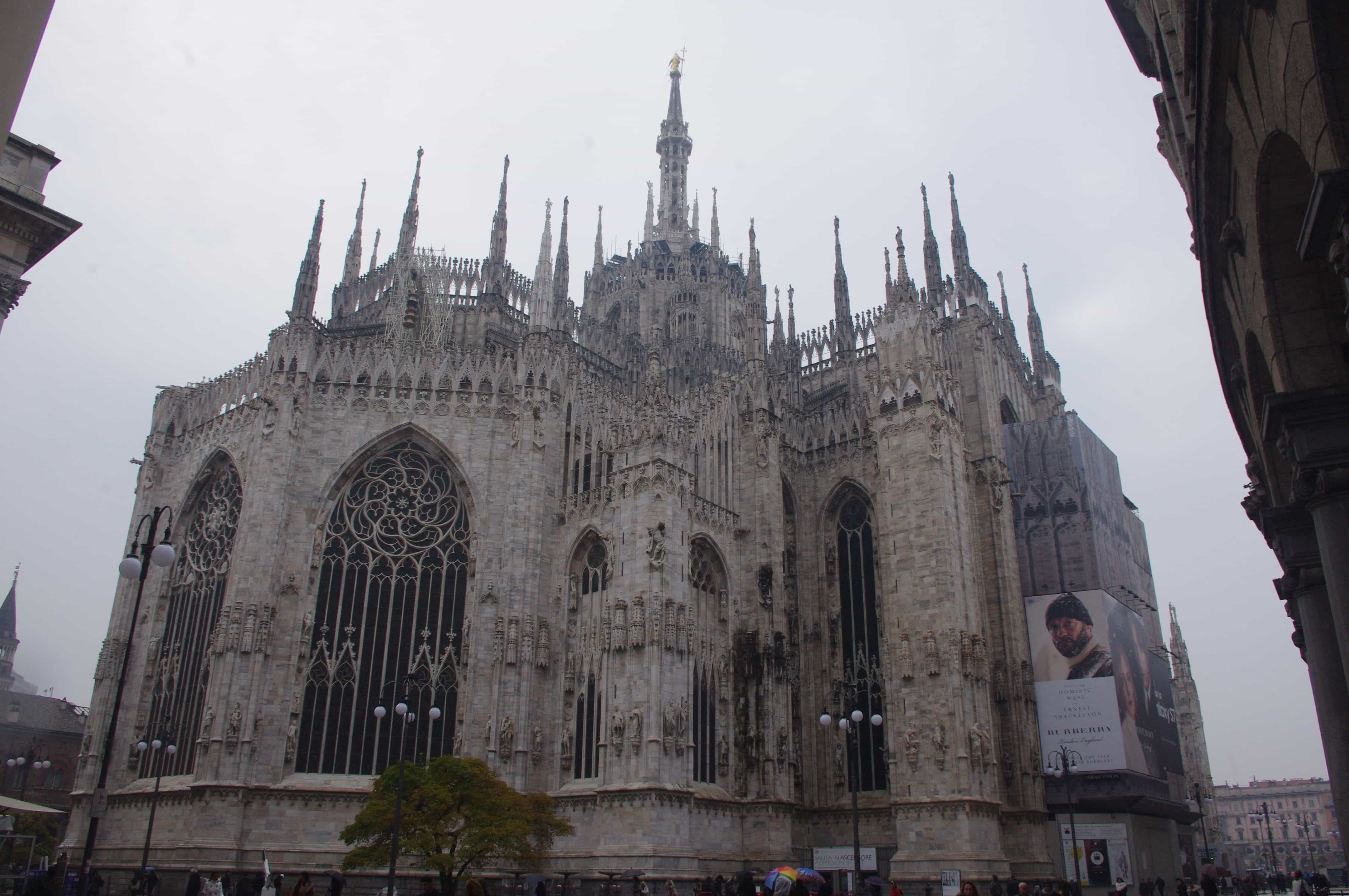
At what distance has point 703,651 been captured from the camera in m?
34.0

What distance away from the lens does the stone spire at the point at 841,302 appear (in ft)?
165

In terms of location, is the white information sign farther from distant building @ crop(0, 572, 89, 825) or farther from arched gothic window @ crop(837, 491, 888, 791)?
distant building @ crop(0, 572, 89, 825)

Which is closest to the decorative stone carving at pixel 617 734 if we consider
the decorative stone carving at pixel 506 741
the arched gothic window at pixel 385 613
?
the decorative stone carving at pixel 506 741

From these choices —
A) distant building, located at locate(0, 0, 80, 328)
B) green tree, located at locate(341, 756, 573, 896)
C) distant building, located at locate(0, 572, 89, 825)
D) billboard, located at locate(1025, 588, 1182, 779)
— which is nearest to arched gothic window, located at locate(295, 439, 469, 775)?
green tree, located at locate(341, 756, 573, 896)

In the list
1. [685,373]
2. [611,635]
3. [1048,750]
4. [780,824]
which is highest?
[685,373]

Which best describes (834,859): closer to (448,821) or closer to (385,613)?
(448,821)

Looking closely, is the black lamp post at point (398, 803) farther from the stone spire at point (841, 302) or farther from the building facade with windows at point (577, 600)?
the stone spire at point (841, 302)

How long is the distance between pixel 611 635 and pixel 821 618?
37.6ft

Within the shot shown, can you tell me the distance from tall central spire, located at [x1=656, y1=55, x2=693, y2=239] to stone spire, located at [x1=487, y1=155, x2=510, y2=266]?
24.9 m

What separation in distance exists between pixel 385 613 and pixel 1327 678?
28.5 metres

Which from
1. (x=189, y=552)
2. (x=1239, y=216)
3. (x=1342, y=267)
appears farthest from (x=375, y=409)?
(x=1342, y=267)

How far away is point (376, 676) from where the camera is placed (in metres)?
32.2

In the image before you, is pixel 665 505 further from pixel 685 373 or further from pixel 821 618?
pixel 685 373

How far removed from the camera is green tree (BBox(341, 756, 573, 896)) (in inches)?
977
